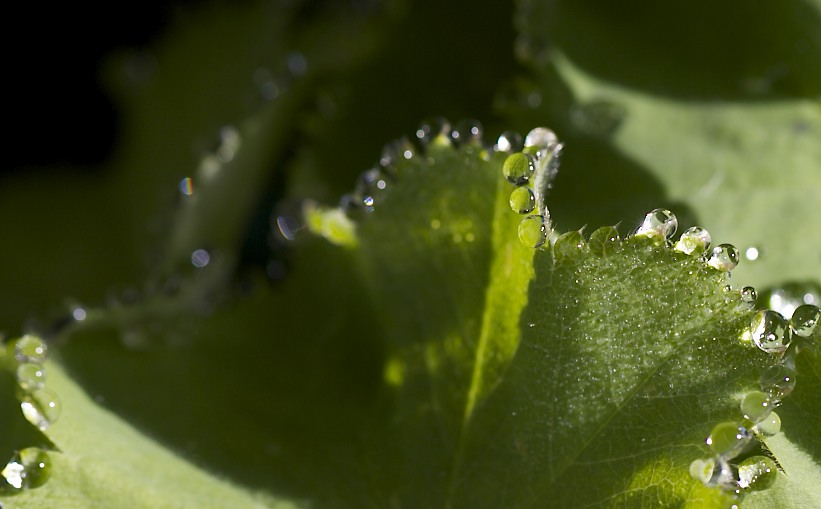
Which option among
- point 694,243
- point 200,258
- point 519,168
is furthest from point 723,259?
point 200,258

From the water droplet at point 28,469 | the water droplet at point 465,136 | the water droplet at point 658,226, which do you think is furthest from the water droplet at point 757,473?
the water droplet at point 28,469

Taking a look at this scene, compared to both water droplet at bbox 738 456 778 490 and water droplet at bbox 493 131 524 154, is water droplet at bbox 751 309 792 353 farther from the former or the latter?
water droplet at bbox 493 131 524 154

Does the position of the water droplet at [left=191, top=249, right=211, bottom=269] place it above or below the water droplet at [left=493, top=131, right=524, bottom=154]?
below

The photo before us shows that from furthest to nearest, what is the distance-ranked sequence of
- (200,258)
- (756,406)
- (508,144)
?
(200,258), (508,144), (756,406)

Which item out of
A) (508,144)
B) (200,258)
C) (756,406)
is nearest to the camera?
(756,406)

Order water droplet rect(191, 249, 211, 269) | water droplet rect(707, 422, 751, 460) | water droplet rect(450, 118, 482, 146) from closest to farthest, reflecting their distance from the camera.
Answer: water droplet rect(707, 422, 751, 460) → water droplet rect(450, 118, 482, 146) → water droplet rect(191, 249, 211, 269)

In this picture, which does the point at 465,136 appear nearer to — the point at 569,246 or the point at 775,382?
the point at 569,246

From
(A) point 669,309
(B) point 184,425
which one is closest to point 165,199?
(B) point 184,425

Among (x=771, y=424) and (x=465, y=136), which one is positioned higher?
(x=465, y=136)

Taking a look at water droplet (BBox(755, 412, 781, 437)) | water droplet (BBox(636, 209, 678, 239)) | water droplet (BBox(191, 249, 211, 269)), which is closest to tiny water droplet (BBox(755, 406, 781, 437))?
water droplet (BBox(755, 412, 781, 437))
